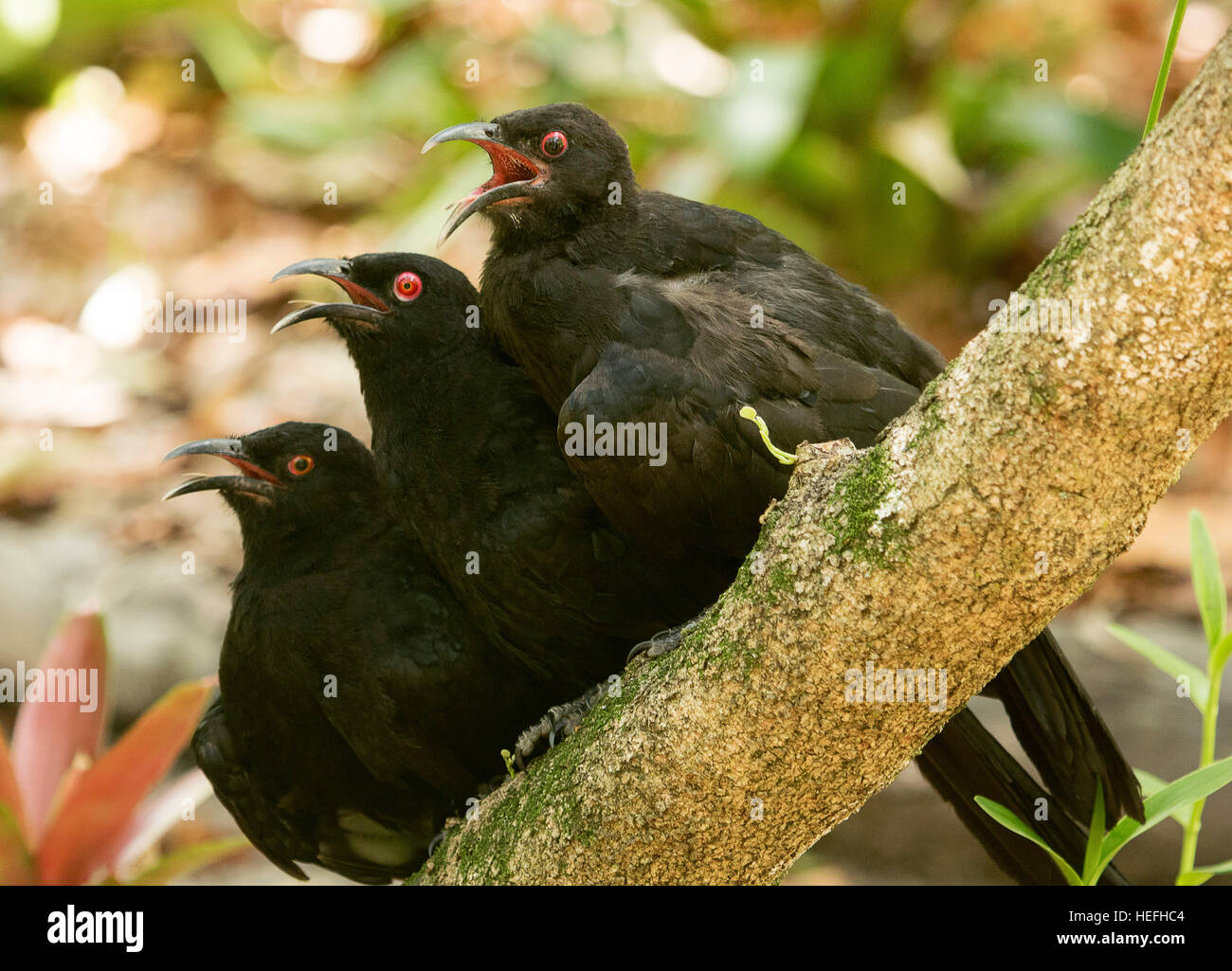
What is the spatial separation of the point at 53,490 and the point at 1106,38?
5.69 metres

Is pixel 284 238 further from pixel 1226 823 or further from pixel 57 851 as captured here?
pixel 1226 823

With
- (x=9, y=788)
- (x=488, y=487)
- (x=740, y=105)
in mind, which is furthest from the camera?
(x=740, y=105)

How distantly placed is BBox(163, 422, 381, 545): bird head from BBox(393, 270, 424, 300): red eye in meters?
0.43

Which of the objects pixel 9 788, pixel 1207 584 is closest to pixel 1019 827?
pixel 1207 584

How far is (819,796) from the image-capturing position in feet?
6.52

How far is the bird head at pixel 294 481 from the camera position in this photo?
112 inches

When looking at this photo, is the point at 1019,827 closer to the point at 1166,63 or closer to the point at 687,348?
the point at 687,348

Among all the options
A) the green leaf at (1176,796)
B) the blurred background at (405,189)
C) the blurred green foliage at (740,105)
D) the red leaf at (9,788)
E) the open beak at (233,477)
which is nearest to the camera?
the green leaf at (1176,796)

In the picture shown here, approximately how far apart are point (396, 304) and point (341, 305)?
12 centimetres

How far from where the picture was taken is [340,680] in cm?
265

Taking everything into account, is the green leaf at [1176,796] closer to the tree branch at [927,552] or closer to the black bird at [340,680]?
the tree branch at [927,552]

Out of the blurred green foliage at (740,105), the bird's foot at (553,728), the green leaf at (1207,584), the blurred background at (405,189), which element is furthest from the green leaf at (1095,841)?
the blurred green foliage at (740,105)
